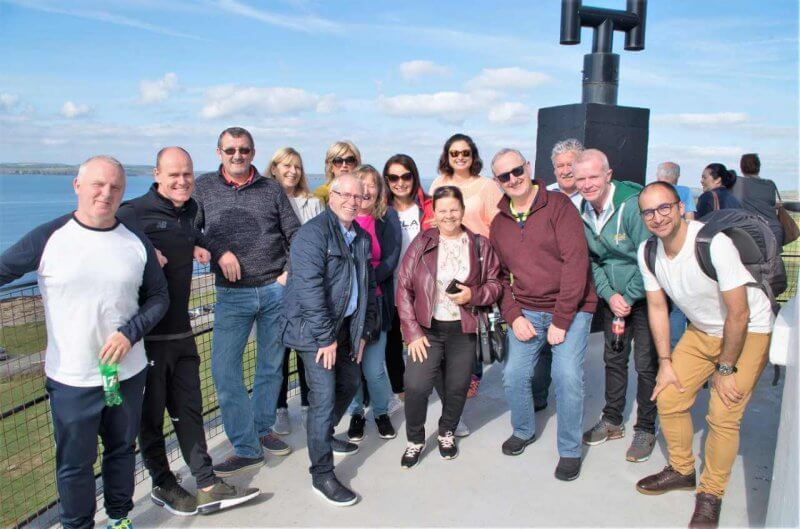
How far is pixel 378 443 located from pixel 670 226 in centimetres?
213

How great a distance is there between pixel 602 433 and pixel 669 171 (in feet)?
9.02

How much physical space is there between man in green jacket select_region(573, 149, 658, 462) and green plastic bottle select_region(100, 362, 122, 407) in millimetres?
2496

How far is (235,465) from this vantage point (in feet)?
10.5

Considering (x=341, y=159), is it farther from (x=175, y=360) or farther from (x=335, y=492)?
(x=335, y=492)

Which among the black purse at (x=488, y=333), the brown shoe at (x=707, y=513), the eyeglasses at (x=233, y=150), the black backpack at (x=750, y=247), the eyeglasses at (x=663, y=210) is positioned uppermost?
the eyeglasses at (x=233, y=150)

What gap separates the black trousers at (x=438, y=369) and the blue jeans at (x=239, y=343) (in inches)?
32.3

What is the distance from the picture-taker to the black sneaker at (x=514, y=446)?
11.3 ft

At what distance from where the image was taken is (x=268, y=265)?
128 inches

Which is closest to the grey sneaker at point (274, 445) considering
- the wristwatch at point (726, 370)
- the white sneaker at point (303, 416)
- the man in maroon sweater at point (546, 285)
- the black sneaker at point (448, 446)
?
the white sneaker at point (303, 416)

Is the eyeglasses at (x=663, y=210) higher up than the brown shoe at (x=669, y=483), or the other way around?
the eyeglasses at (x=663, y=210)

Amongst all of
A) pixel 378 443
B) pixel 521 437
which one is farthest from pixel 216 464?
pixel 521 437

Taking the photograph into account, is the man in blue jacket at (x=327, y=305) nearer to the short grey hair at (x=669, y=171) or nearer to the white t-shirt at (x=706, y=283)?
the white t-shirt at (x=706, y=283)

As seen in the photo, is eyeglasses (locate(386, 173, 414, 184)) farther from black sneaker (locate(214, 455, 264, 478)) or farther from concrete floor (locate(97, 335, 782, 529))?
black sneaker (locate(214, 455, 264, 478))

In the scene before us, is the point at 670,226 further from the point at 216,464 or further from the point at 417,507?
the point at 216,464
